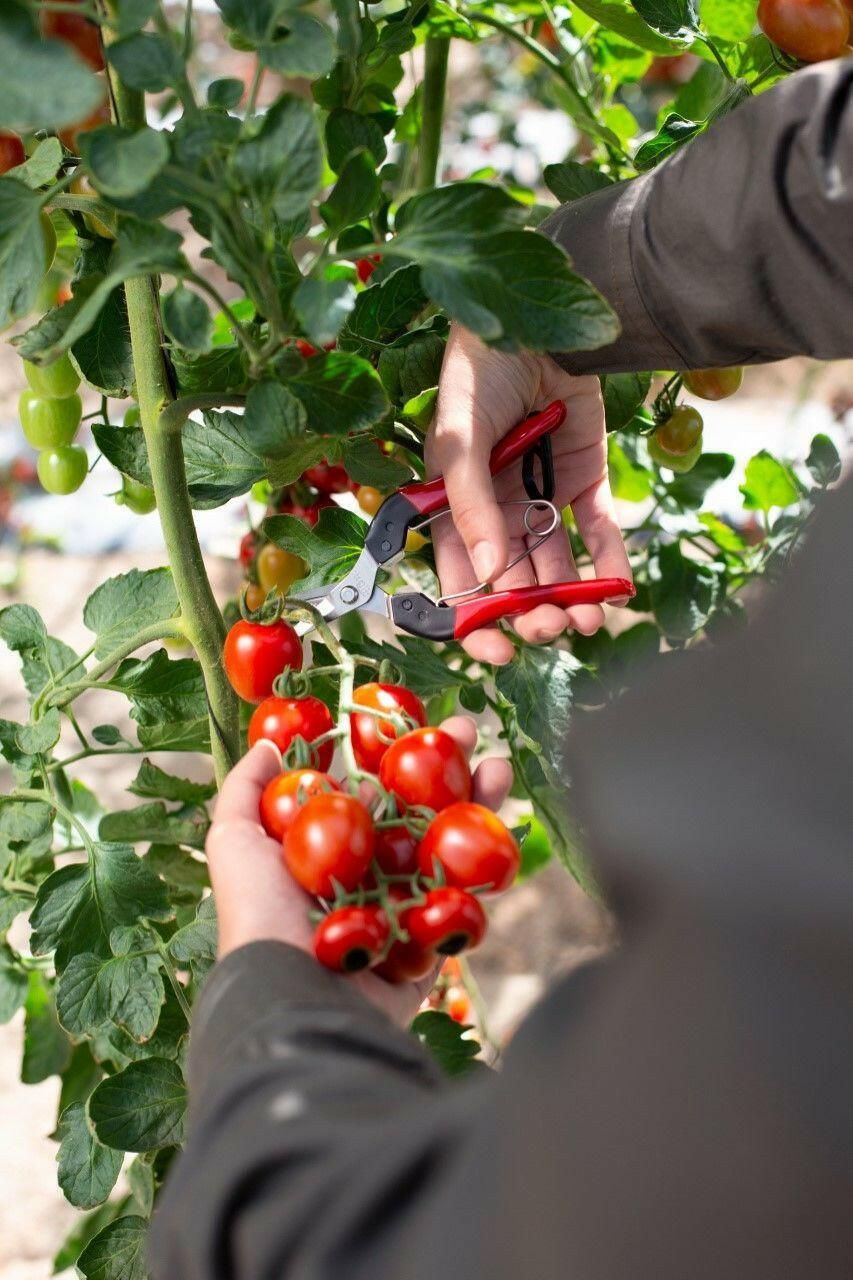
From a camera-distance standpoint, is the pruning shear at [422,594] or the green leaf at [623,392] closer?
the pruning shear at [422,594]

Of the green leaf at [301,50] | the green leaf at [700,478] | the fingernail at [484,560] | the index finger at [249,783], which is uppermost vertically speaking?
the green leaf at [301,50]

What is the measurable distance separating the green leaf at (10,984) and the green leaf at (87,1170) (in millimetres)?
198

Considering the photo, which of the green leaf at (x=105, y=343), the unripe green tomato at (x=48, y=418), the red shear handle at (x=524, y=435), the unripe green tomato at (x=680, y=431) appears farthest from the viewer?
the unripe green tomato at (x=680, y=431)

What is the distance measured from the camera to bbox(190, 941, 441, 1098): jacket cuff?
1.64 feet

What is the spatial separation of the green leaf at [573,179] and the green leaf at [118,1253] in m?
0.89

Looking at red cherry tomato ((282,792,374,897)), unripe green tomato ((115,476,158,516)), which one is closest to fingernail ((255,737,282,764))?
red cherry tomato ((282,792,374,897))

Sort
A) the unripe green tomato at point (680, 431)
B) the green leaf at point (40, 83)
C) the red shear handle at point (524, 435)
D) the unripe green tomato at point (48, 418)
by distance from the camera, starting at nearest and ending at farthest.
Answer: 1. the green leaf at point (40, 83)
2. the red shear handle at point (524, 435)
3. the unripe green tomato at point (48, 418)
4. the unripe green tomato at point (680, 431)

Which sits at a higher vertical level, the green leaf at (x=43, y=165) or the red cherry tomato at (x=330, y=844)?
the green leaf at (x=43, y=165)

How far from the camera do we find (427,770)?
2.13 ft

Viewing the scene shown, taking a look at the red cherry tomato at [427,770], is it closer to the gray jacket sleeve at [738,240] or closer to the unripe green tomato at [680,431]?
the gray jacket sleeve at [738,240]

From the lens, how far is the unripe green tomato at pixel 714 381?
1.08 m

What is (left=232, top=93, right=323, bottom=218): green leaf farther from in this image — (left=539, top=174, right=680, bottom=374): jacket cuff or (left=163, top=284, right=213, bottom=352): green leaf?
(left=539, top=174, right=680, bottom=374): jacket cuff

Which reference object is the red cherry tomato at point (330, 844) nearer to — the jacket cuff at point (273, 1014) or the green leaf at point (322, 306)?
the jacket cuff at point (273, 1014)

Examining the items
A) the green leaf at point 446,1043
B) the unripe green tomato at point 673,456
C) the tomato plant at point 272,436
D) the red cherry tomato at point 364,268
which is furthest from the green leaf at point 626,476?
the green leaf at point 446,1043
